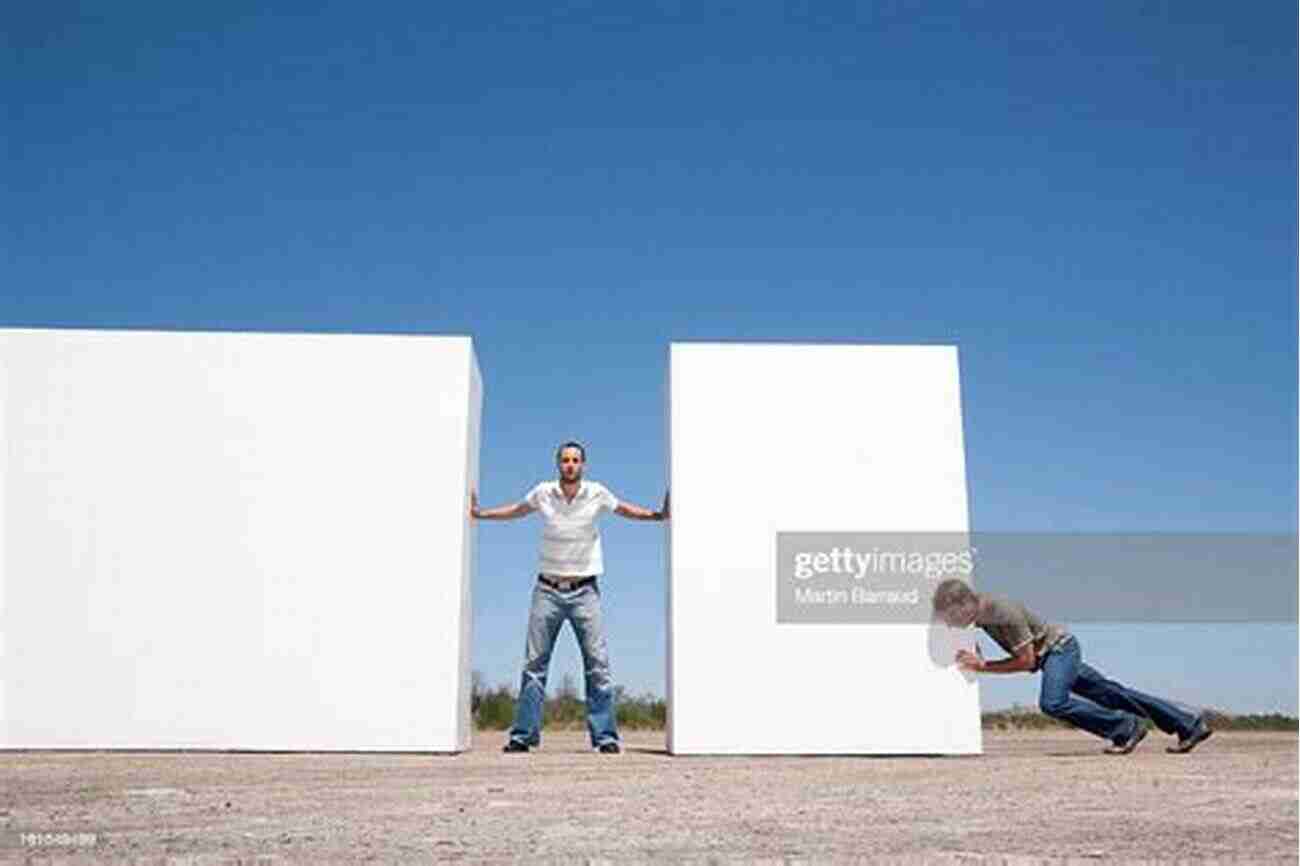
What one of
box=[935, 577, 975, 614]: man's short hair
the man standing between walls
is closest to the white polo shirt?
the man standing between walls

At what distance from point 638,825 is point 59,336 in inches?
212

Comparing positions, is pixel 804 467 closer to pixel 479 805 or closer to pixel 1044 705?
pixel 1044 705

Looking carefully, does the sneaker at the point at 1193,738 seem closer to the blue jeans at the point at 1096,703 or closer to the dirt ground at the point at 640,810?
the blue jeans at the point at 1096,703

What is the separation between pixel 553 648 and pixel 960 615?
7.38ft

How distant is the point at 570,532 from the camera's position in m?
7.68

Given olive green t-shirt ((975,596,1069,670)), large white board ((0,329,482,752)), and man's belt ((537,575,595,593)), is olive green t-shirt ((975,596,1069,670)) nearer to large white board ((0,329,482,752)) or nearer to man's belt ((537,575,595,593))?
man's belt ((537,575,595,593))

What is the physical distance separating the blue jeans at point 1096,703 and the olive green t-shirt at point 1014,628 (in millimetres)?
54

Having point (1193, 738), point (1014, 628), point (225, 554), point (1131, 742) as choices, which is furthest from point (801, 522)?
point (225, 554)

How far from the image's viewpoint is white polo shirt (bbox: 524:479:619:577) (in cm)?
766

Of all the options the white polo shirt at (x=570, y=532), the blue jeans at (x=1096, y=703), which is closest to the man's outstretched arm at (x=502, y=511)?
the white polo shirt at (x=570, y=532)

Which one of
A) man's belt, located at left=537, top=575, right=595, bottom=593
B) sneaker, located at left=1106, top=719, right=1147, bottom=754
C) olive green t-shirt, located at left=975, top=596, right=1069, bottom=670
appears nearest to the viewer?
sneaker, located at left=1106, top=719, right=1147, bottom=754

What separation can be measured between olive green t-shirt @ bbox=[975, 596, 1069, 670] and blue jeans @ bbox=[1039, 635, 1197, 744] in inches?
2.1

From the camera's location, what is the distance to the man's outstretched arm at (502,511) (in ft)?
25.9

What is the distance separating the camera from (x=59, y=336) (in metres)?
7.86
